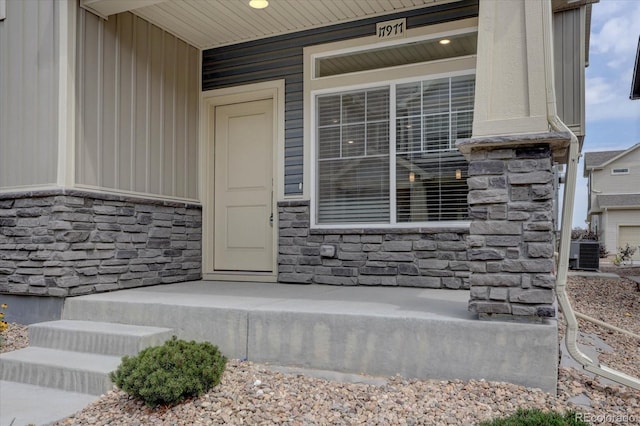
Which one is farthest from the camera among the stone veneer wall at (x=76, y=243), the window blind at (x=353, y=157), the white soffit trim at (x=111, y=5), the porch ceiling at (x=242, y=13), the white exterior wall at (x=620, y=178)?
the white exterior wall at (x=620, y=178)

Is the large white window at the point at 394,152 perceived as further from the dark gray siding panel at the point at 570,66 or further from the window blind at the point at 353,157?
the dark gray siding panel at the point at 570,66

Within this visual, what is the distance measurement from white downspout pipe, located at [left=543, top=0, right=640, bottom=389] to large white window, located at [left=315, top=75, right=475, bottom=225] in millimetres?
1660

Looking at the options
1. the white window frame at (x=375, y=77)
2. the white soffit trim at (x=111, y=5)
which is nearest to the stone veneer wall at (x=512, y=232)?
the white window frame at (x=375, y=77)

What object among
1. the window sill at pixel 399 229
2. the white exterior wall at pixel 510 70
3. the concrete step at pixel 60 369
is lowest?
the concrete step at pixel 60 369

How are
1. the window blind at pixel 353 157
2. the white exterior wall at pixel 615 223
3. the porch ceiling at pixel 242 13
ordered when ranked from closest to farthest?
the porch ceiling at pixel 242 13 → the window blind at pixel 353 157 → the white exterior wall at pixel 615 223

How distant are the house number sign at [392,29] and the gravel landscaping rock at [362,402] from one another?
10.9 feet

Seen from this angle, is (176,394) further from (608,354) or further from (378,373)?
(608,354)

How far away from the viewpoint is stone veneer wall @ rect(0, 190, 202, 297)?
13.1ft

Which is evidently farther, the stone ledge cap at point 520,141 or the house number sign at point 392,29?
the house number sign at point 392,29

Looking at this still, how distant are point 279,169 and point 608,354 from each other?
344 cm

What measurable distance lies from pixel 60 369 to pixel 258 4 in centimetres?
353

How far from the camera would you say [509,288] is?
2.65 metres

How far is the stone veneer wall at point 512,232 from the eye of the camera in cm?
259

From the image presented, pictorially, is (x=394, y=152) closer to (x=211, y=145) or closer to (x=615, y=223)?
(x=211, y=145)
